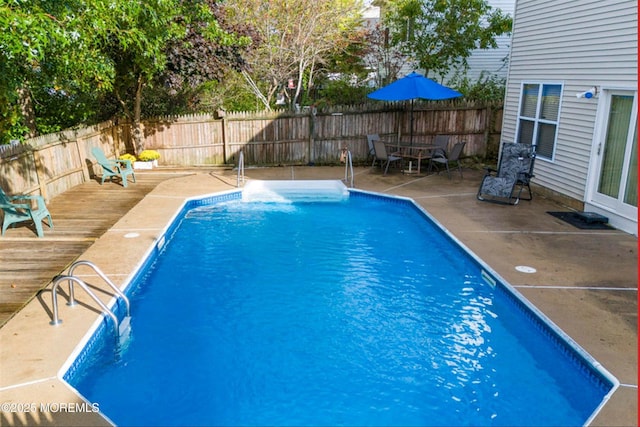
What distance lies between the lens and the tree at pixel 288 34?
14758 millimetres

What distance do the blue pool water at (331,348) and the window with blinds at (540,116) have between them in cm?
395

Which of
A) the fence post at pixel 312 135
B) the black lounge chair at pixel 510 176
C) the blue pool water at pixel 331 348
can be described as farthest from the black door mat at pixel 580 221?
the fence post at pixel 312 135

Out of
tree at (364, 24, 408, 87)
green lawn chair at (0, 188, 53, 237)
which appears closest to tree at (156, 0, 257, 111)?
green lawn chair at (0, 188, 53, 237)

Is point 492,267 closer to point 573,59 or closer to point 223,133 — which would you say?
point 573,59

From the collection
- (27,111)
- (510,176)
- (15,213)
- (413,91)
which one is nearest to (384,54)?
(413,91)

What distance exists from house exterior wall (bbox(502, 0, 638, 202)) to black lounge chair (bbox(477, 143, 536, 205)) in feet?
1.57

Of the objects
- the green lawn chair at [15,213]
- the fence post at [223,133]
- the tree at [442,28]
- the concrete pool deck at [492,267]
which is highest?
the tree at [442,28]

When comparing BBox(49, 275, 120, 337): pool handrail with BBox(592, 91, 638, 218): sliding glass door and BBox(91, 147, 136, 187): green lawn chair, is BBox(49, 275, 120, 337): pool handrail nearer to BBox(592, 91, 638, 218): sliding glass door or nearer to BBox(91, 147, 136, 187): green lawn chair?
BBox(91, 147, 136, 187): green lawn chair

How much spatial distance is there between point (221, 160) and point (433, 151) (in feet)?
18.9

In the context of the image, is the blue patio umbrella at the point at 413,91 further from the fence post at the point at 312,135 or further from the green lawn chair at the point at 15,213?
the green lawn chair at the point at 15,213

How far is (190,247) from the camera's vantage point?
7.73 metres

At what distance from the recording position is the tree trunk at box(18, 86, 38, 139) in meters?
9.91

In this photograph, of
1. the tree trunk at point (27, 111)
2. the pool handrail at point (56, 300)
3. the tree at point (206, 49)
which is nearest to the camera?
the pool handrail at point (56, 300)

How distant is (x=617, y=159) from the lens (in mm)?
7879
